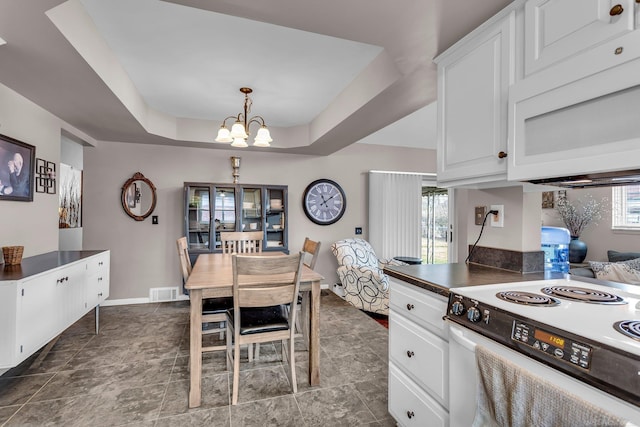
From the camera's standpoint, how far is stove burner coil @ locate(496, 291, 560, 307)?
45.2 inches

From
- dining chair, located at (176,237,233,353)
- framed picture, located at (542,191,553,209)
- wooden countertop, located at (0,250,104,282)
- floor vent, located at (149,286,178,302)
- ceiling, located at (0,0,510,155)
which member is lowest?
floor vent, located at (149,286,178,302)

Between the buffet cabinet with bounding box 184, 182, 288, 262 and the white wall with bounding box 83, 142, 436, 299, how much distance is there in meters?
0.27

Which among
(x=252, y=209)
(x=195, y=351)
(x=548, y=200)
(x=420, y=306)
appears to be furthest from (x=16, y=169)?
(x=548, y=200)

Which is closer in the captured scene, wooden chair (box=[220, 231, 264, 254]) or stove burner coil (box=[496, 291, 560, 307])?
stove burner coil (box=[496, 291, 560, 307])

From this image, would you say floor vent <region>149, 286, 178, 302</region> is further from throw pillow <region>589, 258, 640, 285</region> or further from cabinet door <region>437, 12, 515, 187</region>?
throw pillow <region>589, 258, 640, 285</region>

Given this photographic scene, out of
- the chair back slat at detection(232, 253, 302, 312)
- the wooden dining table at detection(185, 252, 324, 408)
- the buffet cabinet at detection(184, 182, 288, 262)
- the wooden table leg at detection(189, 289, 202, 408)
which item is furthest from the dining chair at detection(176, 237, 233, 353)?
the buffet cabinet at detection(184, 182, 288, 262)

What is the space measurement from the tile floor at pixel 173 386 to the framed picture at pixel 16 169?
4.70ft

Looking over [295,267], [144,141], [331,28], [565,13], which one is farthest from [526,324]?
[144,141]

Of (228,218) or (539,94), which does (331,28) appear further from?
(228,218)

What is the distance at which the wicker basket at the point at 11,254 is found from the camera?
236cm

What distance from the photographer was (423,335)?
1540 mm

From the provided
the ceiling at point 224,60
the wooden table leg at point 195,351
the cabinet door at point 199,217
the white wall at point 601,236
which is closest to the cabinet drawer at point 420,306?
the wooden table leg at point 195,351

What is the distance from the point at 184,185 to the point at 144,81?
1.55 metres

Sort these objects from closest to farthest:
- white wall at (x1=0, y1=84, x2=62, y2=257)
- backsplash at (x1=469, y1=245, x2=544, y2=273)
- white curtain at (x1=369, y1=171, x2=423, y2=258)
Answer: backsplash at (x1=469, y1=245, x2=544, y2=273)
white wall at (x1=0, y1=84, x2=62, y2=257)
white curtain at (x1=369, y1=171, x2=423, y2=258)
